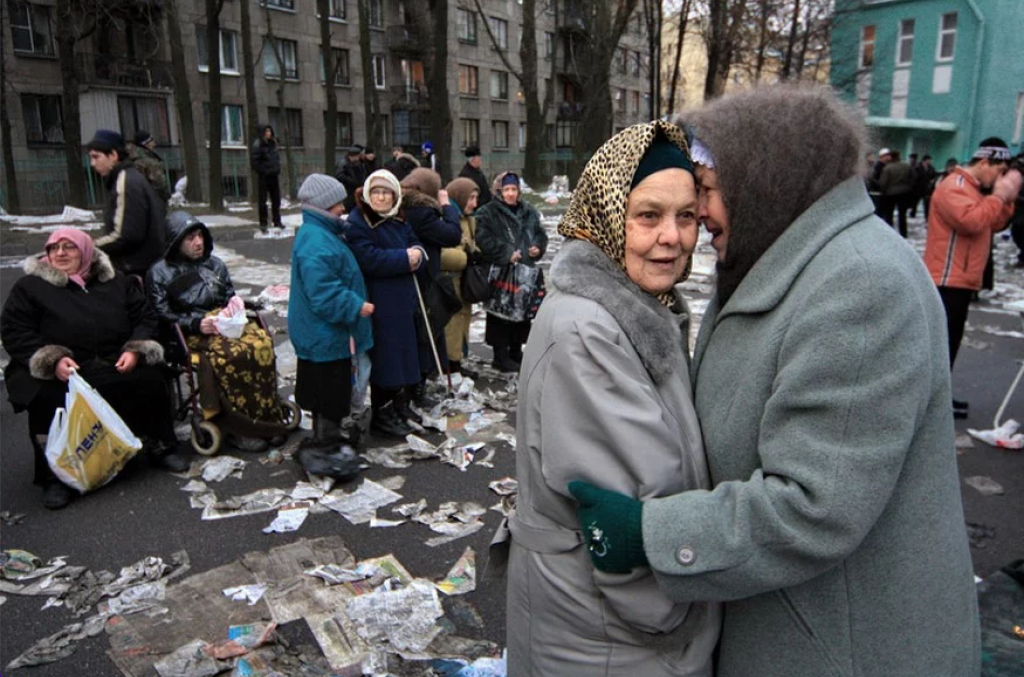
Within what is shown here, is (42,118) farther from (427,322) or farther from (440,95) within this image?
(427,322)

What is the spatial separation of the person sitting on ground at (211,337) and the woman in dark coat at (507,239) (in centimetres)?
230

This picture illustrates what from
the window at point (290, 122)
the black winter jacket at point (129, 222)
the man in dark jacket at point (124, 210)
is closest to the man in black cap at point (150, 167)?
the man in dark jacket at point (124, 210)

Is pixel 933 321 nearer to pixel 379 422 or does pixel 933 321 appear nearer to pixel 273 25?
pixel 379 422

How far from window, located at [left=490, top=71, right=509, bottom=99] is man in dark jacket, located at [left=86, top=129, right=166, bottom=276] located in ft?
133

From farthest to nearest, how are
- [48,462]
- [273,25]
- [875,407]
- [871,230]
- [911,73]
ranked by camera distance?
[273,25] → [911,73] → [48,462] → [871,230] → [875,407]

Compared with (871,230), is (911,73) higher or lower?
higher

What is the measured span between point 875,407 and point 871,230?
340mm

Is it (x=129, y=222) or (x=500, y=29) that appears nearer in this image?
(x=129, y=222)

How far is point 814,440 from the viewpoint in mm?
1300

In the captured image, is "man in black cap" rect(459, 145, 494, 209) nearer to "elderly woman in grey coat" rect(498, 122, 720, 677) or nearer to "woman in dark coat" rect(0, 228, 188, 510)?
"woman in dark coat" rect(0, 228, 188, 510)

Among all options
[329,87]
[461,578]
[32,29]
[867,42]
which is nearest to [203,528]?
[461,578]

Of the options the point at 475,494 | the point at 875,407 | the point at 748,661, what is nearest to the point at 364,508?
the point at 475,494

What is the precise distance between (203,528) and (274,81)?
33417 mm

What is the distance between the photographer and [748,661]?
152 cm
